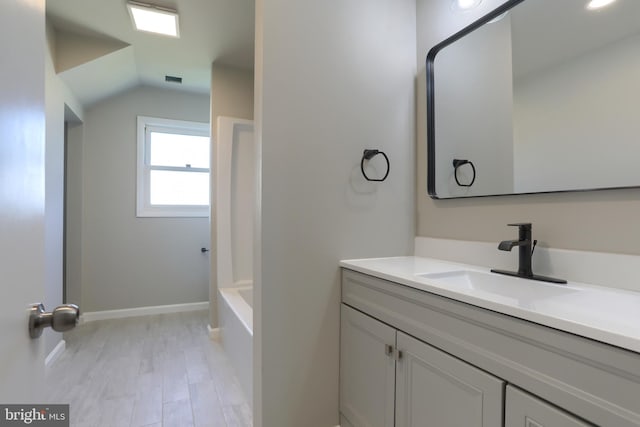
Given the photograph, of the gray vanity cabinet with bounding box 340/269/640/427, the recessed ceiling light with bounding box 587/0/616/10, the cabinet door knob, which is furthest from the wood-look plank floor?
the recessed ceiling light with bounding box 587/0/616/10

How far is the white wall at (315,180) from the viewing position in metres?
1.41

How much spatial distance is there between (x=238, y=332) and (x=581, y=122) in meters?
2.14

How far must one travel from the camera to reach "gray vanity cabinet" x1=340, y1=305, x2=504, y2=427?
899mm

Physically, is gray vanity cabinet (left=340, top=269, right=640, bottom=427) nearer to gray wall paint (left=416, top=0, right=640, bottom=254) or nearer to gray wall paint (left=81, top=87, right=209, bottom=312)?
gray wall paint (left=416, top=0, right=640, bottom=254)

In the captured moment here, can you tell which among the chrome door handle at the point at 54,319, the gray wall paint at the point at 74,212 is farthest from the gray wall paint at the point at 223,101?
the chrome door handle at the point at 54,319

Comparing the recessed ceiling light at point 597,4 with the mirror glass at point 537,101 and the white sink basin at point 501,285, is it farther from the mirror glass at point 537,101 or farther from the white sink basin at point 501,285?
the white sink basin at point 501,285

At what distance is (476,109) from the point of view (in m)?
1.53

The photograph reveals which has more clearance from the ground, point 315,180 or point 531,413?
point 315,180

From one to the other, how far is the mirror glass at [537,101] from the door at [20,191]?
1568 mm

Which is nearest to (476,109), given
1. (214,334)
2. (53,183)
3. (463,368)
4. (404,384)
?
(463,368)

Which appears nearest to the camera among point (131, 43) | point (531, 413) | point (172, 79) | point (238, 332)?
point (531, 413)

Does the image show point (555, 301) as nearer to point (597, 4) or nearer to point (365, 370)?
point (365, 370)

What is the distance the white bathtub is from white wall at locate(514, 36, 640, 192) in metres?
1.68

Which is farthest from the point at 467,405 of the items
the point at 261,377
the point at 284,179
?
the point at 284,179
